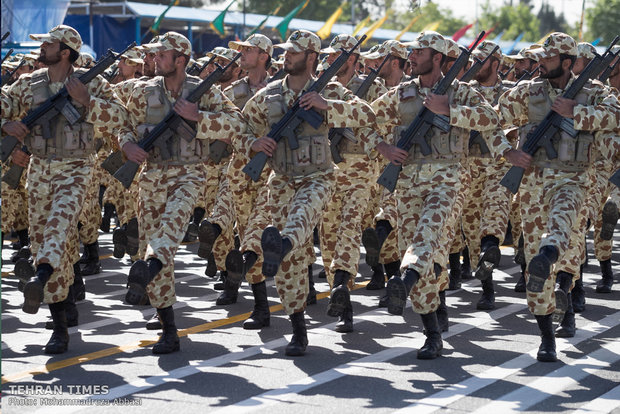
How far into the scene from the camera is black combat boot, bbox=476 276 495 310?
10.1 m

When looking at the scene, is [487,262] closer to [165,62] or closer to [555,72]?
[555,72]

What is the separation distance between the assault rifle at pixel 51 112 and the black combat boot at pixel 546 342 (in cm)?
377

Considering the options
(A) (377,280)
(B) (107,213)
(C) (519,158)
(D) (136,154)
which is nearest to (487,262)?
(A) (377,280)

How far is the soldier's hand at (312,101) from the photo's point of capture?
8156 mm

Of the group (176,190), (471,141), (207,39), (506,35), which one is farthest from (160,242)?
(506,35)

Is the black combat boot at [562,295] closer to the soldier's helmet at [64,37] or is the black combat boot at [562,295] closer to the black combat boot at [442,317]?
the black combat boot at [442,317]

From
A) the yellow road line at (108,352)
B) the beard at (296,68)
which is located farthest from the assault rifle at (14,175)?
the beard at (296,68)

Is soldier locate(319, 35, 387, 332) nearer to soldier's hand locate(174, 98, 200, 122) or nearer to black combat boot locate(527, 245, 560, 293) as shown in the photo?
soldier's hand locate(174, 98, 200, 122)

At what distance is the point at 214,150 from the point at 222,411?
4.67m

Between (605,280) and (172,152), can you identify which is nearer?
(172,152)

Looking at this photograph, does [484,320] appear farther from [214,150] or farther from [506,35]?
[506,35]

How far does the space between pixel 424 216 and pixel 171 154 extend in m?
1.96

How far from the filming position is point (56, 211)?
8.32m

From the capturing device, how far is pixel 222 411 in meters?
6.52
